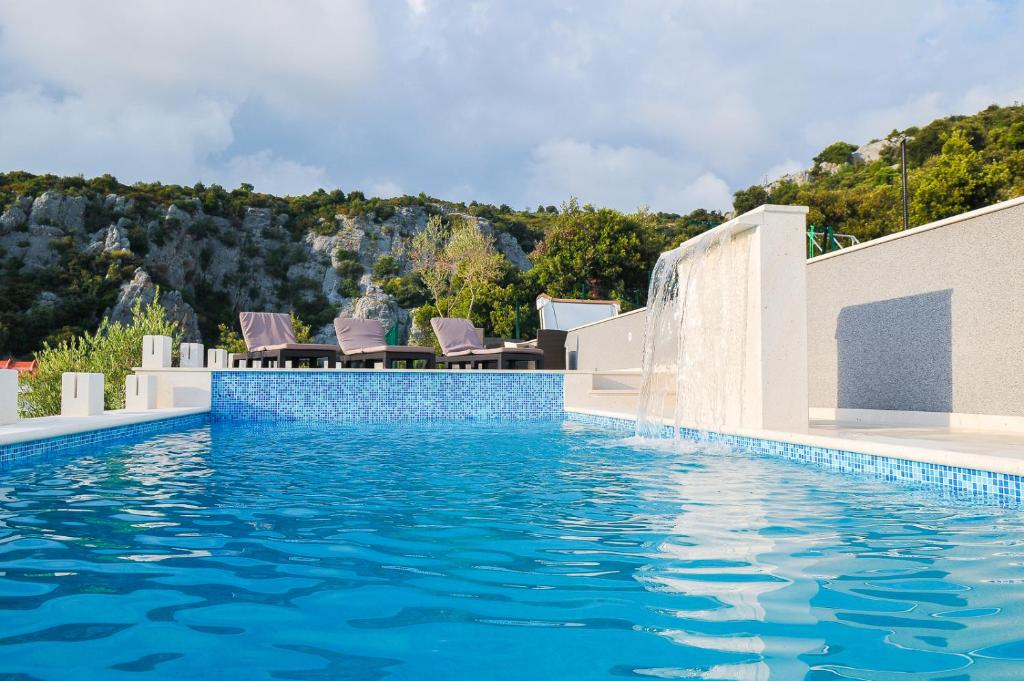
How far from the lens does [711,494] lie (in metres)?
3.95

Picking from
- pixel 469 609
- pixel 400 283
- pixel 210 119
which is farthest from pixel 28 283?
pixel 469 609

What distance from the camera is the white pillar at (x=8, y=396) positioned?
5340 mm

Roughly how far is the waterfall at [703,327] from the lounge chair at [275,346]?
5642 mm

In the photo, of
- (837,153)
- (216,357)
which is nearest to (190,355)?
(216,357)

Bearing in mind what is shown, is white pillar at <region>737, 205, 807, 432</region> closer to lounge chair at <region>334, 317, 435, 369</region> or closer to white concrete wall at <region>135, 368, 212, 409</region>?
lounge chair at <region>334, 317, 435, 369</region>

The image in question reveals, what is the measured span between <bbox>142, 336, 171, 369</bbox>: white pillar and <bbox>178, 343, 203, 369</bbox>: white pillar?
3.13 feet

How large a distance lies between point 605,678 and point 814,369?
8421 millimetres

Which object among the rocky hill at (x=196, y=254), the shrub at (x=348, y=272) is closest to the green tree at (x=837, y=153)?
the rocky hill at (x=196, y=254)

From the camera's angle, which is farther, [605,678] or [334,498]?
[334,498]

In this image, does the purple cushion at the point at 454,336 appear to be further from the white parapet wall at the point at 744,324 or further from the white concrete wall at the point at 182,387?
the white parapet wall at the point at 744,324

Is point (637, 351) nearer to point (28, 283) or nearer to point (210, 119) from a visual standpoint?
point (28, 283)

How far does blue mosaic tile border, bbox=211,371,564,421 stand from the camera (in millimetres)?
9930

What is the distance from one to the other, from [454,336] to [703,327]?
651 centimetres

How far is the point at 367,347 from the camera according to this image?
12250 mm
